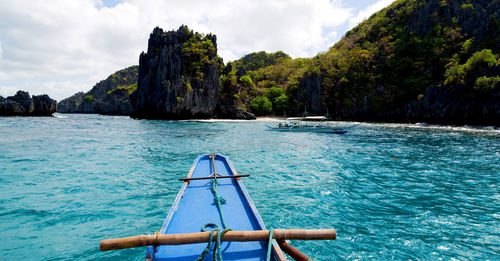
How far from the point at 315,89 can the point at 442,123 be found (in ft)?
114

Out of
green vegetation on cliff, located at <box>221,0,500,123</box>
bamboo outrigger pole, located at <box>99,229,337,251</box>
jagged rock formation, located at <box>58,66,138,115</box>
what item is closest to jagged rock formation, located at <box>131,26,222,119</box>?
green vegetation on cliff, located at <box>221,0,500,123</box>

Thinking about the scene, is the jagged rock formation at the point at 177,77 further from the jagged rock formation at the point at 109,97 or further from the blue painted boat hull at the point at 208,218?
the jagged rock formation at the point at 109,97

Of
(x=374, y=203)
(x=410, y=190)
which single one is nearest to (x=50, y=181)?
(x=374, y=203)

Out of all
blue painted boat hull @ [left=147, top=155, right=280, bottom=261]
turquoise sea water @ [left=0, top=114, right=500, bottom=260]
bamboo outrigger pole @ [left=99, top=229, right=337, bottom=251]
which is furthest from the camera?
turquoise sea water @ [left=0, top=114, right=500, bottom=260]

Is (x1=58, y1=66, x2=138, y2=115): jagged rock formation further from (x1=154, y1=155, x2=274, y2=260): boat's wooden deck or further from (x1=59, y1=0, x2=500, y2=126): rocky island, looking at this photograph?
(x1=154, y1=155, x2=274, y2=260): boat's wooden deck

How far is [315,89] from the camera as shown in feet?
238

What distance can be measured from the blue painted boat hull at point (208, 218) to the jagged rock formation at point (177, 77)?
2430 inches

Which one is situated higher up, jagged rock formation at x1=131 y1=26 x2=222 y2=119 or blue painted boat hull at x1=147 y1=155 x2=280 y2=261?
jagged rock formation at x1=131 y1=26 x2=222 y2=119

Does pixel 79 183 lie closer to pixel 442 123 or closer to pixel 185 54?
pixel 442 123

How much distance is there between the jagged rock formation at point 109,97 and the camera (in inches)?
5047

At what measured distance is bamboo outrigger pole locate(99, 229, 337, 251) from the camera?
10.2 feet

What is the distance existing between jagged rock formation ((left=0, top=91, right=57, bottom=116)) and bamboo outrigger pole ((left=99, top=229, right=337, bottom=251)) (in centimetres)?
9291

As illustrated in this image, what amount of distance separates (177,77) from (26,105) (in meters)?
49.2

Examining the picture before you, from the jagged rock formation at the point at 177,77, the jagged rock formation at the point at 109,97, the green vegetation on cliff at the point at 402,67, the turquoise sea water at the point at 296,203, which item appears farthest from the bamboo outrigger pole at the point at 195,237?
the jagged rock formation at the point at 109,97
